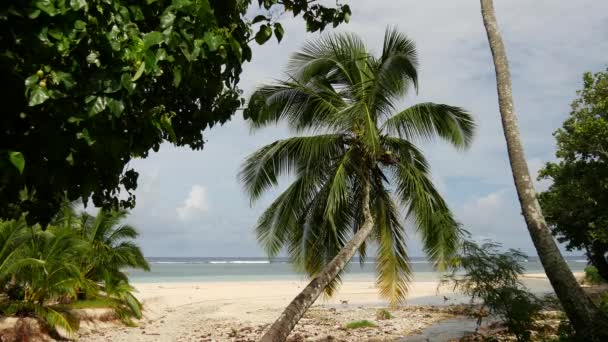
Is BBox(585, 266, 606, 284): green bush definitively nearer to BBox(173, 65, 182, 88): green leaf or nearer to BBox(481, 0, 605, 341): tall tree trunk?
BBox(481, 0, 605, 341): tall tree trunk

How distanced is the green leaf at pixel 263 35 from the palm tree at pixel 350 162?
6.21 meters

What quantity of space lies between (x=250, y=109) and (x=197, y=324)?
13227 mm

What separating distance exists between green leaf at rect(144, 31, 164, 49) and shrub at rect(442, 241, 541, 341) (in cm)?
713

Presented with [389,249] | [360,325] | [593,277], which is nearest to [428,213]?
[389,249]

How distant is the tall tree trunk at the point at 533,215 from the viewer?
7.26 meters

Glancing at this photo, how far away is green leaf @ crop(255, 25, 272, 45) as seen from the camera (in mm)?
4312

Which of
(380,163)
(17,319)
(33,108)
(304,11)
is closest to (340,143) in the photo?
(380,163)

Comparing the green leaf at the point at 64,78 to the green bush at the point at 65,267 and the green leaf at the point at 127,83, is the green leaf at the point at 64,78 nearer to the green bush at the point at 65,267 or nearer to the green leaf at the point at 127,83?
the green leaf at the point at 127,83

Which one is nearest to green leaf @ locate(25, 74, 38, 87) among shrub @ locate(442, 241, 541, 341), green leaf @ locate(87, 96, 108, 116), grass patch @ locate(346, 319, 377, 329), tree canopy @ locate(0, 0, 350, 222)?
tree canopy @ locate(0, 0, 350, 222)

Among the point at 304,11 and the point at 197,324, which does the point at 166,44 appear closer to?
the point at 304,11

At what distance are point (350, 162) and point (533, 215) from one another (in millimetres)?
3993

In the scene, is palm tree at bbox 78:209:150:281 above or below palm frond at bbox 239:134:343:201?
below

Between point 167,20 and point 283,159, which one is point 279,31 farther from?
point 283,159

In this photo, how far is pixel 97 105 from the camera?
2594 mm
